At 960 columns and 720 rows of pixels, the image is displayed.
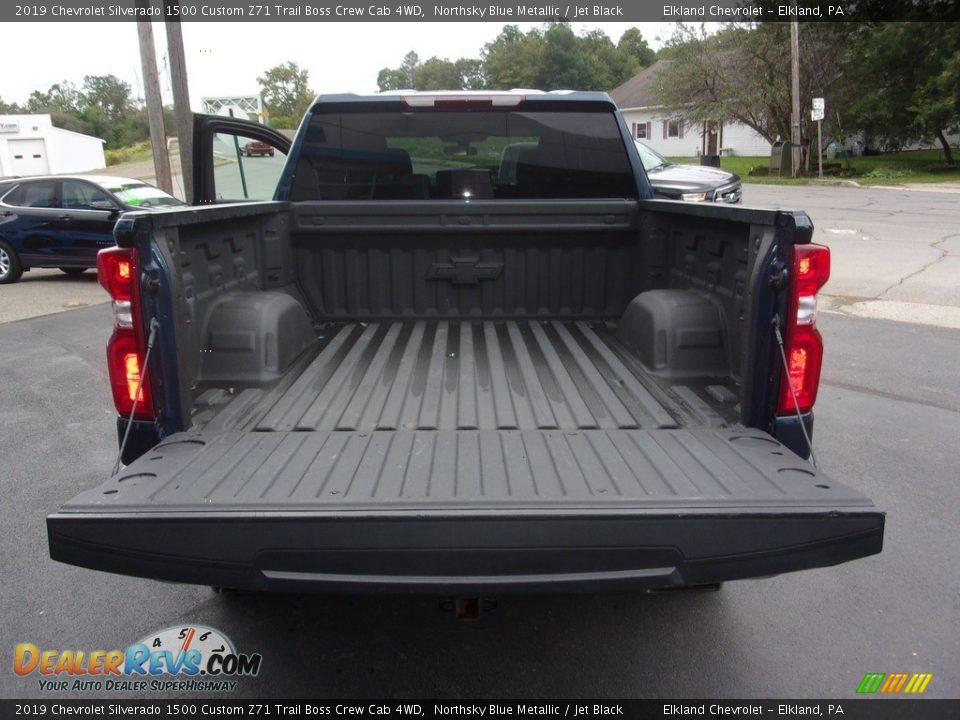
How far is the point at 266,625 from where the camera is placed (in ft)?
10.5

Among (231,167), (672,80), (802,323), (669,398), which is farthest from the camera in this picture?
(672,80)

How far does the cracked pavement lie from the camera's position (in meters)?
9.18

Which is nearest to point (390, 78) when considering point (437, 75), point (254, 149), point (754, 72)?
point (437, 75)

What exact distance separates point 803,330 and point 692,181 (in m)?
9.88

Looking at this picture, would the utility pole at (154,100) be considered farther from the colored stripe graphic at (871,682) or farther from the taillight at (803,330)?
the colored stripe graphic at (871,682)

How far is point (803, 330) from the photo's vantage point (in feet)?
8.89

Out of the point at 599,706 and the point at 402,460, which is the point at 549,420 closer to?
the point at 402,460

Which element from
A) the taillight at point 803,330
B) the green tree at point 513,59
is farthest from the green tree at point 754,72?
the green tree at point 513,59

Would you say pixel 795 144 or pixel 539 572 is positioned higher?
pixel 795 144

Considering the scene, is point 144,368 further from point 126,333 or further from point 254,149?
point 254,149

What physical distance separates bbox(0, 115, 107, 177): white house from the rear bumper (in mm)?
60044

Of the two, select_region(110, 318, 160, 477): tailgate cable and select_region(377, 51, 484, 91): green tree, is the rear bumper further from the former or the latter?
select_region(377, 51, 484, 91): green tree

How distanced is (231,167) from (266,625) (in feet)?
20.4

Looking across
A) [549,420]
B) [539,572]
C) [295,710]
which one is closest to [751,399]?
[549,420]
